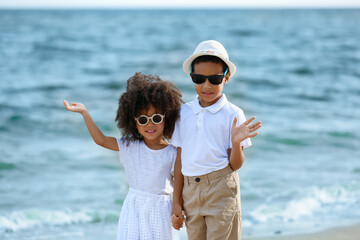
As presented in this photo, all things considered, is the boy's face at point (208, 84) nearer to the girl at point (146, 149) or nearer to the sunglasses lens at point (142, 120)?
the girl at point (146, 149)

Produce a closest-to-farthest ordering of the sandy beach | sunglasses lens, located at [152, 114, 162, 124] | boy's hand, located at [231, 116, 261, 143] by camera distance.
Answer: boy's hand, located at [231, 116, 261, 143]
sunglasses lens, located at [152, 114, 162, 124]
the sandy beach

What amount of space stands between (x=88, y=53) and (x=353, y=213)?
1363 centimetres

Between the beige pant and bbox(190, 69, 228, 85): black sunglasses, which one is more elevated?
bbox(190, 69, 228, 85): black sunglasses

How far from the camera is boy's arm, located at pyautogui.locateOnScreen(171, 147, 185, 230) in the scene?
2.90m

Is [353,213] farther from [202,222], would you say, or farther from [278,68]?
[278,68]

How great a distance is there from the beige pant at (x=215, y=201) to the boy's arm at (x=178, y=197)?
0.06 meters

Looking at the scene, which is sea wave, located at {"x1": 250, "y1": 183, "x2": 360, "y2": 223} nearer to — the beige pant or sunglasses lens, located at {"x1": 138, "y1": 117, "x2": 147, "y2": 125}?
the beige pant

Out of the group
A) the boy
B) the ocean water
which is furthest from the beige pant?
the ocean water

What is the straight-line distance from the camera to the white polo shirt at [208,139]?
281 cm

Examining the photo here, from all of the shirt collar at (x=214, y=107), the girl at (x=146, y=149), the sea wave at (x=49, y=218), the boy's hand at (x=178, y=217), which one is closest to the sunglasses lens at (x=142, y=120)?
→ the girl at (x=146, y=149)

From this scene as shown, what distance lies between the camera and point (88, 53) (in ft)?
55.7

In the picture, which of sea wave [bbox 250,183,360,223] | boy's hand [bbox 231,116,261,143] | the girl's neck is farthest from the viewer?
sea wave [bbox 250,183,360,223]

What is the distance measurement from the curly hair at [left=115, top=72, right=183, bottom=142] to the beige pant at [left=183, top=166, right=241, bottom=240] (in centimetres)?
40

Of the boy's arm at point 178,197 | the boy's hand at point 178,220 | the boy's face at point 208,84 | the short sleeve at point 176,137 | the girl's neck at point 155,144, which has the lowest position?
the boy's hand at point 178,220
